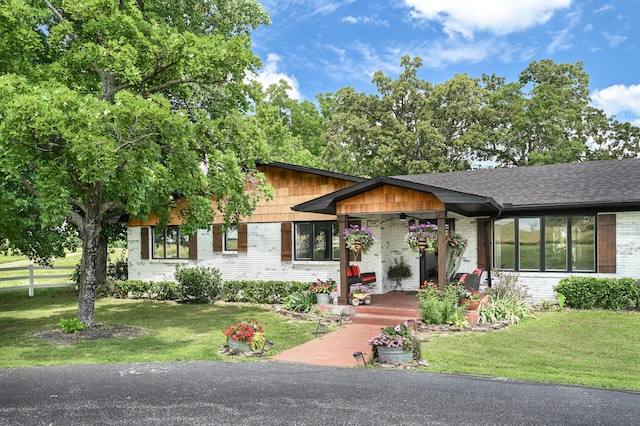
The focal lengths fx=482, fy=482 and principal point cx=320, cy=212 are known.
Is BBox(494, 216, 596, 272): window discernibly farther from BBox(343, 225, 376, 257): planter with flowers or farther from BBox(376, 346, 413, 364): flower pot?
BBox(376, 346, 413, 364): flower pot

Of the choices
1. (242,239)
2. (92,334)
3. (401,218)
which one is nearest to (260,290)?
(242,239)

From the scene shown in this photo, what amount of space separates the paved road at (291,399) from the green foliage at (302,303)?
5.71 m

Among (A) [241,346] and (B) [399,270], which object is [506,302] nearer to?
(B) [399,270]

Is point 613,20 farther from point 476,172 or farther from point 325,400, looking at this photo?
point 325,400

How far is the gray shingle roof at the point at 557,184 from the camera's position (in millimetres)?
13414

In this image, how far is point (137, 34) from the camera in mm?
11000

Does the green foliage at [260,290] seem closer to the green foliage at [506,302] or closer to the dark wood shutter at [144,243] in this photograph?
the dark wood shutter at [144,243]

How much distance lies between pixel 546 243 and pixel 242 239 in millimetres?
10011

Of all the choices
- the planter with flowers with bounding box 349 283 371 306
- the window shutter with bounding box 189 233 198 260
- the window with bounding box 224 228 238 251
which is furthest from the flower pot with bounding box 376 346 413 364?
the window shutter with bounding box 189 233 198 260

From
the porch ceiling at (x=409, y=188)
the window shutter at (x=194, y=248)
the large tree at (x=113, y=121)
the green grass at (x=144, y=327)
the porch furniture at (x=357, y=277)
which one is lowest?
the green grass at (x=144, y=327)

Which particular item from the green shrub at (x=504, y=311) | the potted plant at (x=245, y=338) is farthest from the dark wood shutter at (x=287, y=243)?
the potted plant at (x=245, y=338)

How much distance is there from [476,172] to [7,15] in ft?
52.3

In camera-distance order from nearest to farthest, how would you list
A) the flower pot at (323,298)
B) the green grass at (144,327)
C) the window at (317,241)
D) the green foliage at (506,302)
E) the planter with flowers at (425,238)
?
the green grass at (144,327) → the green foliage at (506,302) → the planter with flowers at (425,238) → the flower pot at (323,298) → the window at (317,241)

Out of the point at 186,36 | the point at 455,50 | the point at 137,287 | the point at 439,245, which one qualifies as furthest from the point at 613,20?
the point at 137,287
